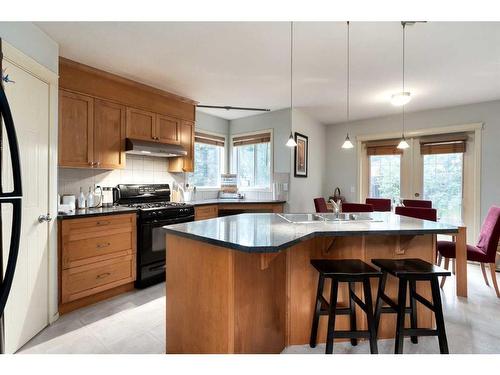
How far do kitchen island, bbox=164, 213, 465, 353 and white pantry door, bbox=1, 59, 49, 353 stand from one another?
45.1 inches

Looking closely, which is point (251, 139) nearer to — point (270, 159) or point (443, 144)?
point (270, 159)

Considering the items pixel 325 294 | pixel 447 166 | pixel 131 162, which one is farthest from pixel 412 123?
pixel 131 162

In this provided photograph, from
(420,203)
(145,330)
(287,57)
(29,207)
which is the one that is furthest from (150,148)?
(420,203)

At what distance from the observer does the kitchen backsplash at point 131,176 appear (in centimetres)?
301

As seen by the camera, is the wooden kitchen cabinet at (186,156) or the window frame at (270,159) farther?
the window frame at (270,159)

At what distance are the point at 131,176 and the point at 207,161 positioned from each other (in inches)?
62.3

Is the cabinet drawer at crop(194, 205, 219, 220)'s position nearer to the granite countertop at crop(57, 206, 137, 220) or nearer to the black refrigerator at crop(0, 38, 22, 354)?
the granite countertop at crop(57, 206, 137, 220)

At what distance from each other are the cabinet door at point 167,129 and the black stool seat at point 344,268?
8.86 ft

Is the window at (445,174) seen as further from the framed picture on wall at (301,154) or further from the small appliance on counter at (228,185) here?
the small appliance on counter at (228,185)

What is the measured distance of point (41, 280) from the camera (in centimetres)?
221

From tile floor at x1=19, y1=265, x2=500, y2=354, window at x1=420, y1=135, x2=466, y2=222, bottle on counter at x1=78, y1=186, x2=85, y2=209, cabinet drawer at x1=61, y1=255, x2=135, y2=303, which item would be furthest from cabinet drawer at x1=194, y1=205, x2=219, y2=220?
window at x1=420, y1=135, x2=466, y2=222

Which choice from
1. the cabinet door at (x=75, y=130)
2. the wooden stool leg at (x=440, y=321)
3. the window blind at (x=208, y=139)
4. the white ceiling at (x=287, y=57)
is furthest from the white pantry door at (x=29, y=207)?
the wooden stool leg at (x=440, y=321)

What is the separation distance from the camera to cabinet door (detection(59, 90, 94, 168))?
2658 mm

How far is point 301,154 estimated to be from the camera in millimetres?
4688
